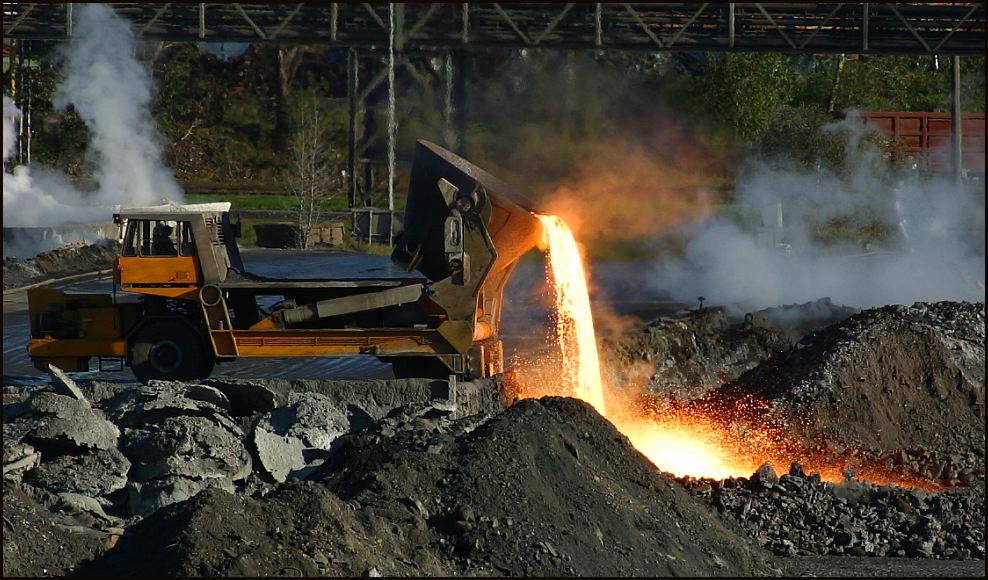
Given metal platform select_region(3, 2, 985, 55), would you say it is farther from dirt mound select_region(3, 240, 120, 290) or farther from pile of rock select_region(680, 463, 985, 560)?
pile of rock select_region(680, 463, 985, 560)

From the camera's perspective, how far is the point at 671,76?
34.9 meters

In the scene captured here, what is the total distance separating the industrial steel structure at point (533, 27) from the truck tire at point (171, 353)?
14433 millimetres

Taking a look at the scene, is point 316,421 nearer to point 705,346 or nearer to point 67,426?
point 67,426

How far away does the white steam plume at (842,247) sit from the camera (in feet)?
92.8

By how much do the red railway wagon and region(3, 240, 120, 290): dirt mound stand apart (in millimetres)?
18567

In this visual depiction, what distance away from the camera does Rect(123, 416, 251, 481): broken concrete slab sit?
13703 millimetres

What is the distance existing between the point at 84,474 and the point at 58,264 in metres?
18.4

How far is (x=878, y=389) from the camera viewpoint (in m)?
18.5

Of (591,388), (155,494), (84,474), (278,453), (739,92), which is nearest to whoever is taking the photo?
(155,494)

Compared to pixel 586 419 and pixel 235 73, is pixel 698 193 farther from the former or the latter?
pixel 235 73

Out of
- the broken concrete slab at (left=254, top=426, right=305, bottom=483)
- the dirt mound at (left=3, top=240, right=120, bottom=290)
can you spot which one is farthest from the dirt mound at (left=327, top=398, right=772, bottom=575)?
the dirt mound at (left=3, top=240, right=120, bottom=290)

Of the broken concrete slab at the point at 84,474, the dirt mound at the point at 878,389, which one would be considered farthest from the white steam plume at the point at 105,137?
the broken concrete slab at the point at 84,474

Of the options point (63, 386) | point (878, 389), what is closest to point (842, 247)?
point (878, 389)

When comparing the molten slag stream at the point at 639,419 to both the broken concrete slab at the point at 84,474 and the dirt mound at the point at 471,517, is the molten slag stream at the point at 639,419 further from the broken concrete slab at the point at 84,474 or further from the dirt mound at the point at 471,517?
the broken concrete slab at the point at 84,474
